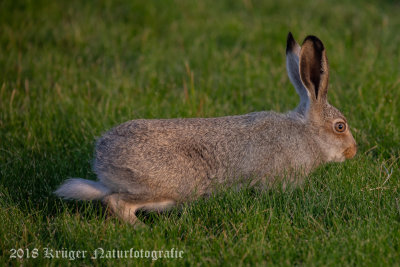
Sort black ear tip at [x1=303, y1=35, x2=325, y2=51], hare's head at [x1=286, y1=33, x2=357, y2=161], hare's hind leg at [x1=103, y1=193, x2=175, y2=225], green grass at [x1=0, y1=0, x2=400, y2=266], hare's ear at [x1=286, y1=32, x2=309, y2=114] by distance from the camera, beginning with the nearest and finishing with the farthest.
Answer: green grass at [x1=0, y1=0, x2=400, y2=266] → hare's hind leg at [x1=103, y1=193, x2=175, y2=225] → black ear tip at [x1=303, y1=35, x2=325, y2=51] → hare's head at [x1=286, y1=33, x2=357, y2=161] → hare's ear at [x1=286, y1=32, x2=309, y2=114]

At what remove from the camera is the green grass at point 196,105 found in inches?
155

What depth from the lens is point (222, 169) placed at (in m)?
4.72

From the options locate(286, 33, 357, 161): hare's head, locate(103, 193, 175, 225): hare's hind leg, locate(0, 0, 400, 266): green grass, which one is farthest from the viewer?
locate(286, 33, 357, 161): hare's head

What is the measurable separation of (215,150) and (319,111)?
4.02ft

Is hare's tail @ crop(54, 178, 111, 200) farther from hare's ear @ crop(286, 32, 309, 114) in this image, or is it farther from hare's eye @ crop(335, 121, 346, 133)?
hare's eye @ crop(335, 121, 346, 133)

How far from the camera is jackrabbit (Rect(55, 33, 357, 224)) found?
14.5 feet

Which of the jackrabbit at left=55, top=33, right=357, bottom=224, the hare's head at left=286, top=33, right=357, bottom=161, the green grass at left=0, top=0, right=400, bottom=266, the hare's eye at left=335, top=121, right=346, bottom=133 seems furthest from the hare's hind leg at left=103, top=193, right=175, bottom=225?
the hare's eye at left=335, top=121, right=346, bottom=133

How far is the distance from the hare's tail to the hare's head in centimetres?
211

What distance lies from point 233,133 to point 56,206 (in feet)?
5.53

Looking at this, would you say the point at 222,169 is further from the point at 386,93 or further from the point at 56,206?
the point at 386,93

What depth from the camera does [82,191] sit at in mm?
4473

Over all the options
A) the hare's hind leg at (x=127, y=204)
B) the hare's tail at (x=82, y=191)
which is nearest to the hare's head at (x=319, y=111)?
the hare's hind leg at (x=127, y=204)

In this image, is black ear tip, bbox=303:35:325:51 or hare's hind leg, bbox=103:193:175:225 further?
black ear tip, bbox=303:35:325:51

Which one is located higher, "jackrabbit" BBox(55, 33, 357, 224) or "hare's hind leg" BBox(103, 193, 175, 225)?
"jackrabbit" BBox(55, 33, 357, 224)
